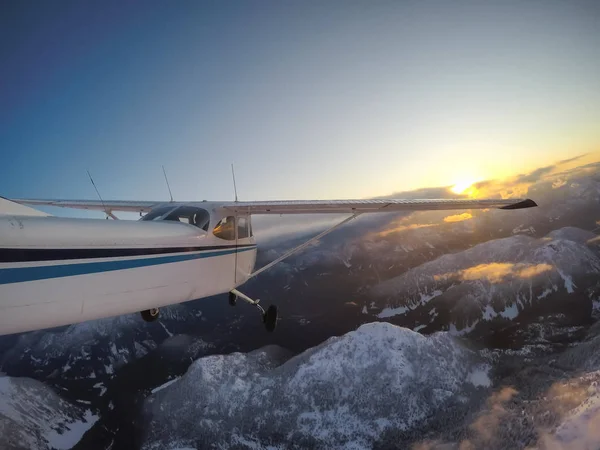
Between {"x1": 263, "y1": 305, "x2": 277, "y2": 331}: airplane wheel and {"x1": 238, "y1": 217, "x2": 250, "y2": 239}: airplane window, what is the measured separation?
3631 millimetres

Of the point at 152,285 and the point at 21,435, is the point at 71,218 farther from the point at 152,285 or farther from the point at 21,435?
the point at 21,435

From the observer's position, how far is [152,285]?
448 cm

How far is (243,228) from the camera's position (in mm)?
8031

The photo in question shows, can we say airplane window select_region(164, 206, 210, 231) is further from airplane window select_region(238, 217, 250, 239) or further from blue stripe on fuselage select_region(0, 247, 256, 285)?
blue stripe on fuselage select_region(0, 247, 256, 285)

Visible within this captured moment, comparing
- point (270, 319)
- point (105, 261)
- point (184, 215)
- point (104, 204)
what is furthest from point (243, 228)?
point (104, 204)

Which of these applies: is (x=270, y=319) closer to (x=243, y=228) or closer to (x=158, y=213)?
(x=243, y=228)

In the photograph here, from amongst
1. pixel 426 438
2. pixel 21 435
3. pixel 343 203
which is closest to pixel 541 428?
pixel 426 438

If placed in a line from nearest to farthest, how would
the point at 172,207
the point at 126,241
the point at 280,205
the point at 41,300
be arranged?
the point at 41,300, the point at 126,241, the point at 172,207, the point at 280,205

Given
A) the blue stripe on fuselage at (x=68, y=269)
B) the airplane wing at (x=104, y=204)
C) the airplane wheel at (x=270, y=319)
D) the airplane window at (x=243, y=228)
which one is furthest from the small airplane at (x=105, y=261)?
the airplane wing at (x=104, y=204)

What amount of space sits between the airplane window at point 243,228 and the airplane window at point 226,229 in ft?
1.55

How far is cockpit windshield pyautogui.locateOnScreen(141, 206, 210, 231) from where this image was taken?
6.11 m

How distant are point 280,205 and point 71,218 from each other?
4.36 m

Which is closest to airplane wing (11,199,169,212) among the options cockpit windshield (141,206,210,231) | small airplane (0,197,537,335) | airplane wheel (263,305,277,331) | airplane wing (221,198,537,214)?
cockpit windshield (141,206,210,231)

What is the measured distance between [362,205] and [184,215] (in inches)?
164
